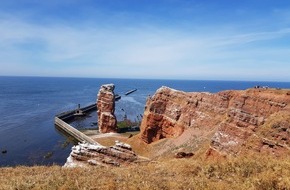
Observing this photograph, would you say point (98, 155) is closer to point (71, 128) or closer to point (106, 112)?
point (106, 112)

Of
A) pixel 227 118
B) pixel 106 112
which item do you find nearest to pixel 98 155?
pixel 227 118

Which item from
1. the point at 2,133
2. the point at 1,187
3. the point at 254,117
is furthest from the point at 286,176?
the point at 2,133

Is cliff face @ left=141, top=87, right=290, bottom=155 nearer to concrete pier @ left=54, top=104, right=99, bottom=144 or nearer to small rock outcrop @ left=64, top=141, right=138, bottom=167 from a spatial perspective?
small rock outcrop @ left=64, top=141, right=138, bottom=167

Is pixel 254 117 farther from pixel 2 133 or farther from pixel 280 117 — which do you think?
pixel 2 133

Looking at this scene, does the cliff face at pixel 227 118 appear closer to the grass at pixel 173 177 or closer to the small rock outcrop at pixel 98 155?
the grass at pixel 173 177

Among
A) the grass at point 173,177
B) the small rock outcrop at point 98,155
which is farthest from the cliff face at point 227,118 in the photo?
the small rock outcrop at point 98,155

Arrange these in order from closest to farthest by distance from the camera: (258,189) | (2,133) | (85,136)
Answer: (258,189) < (85,136) < (2,133)

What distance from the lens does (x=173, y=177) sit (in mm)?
14094

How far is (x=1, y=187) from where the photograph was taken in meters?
12.3

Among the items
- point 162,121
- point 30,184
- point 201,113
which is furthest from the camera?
point 162,121

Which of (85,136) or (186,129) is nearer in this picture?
(186,129)

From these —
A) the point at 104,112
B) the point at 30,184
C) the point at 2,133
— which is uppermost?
the point at 30,184

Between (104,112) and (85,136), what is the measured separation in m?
6.88

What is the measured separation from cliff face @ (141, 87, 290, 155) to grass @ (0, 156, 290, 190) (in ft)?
25.6
